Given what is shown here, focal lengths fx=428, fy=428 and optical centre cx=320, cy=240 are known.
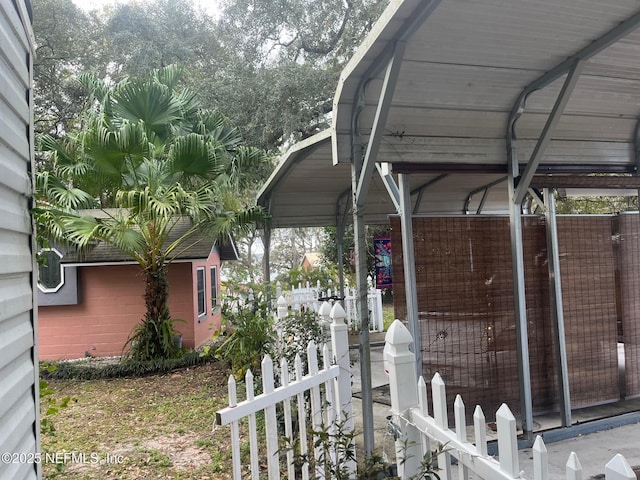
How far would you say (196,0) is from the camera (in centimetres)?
1527

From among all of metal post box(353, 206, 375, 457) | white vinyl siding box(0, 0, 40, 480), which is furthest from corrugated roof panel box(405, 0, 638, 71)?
white vinyl siding box(0, 0, 40, 480)

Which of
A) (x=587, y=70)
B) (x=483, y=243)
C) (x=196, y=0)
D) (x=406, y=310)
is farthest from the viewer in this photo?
(x=196, y=0)

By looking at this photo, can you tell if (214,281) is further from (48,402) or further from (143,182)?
(48,402)

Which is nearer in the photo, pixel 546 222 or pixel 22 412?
pixel 22 412

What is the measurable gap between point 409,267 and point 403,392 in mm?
1754

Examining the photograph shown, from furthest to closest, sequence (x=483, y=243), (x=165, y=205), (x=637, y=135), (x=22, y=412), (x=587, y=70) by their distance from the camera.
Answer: (x=165, y=205) < (x=637, y=135) < (x=483, y=243) < (x=587, y=70) < (x=22, y=412)

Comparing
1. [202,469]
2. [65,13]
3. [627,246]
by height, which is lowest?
[202,469]

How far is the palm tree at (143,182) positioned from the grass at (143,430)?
45.0 inches

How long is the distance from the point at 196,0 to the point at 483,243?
15.4 metres

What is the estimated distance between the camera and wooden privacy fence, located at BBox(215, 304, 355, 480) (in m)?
2.08

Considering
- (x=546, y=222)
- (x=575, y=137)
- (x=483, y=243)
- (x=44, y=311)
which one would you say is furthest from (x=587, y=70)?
(x=44, y=311)

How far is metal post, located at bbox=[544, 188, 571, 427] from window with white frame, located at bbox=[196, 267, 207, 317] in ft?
23.8

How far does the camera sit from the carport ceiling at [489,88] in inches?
98.3

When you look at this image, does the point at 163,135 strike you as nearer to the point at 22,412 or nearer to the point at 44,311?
the point at 44,311
